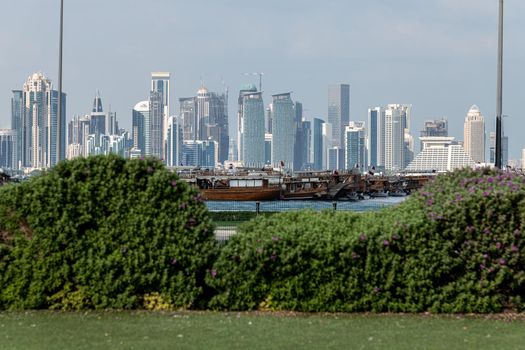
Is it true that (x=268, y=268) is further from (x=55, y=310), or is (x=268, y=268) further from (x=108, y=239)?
(x=55, y=310)

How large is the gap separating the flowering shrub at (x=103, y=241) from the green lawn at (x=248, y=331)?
375 millimetres

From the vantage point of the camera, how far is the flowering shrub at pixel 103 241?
442 inches

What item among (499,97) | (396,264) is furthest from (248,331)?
(499,97)

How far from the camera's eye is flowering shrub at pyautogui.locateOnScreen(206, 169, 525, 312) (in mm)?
11094

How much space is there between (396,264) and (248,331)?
8.19 ft

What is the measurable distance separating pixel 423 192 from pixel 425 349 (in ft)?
11.7

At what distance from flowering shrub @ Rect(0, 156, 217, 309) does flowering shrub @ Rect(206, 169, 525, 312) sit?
1.79 feet

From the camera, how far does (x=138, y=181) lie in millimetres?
11539

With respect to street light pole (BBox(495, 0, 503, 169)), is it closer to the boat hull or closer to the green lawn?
the green lawn

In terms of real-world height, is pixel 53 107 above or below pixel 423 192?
above

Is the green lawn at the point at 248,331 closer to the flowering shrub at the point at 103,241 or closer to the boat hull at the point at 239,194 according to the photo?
the flowering shrub at the point at 103,241

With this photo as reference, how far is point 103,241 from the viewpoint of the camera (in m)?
11.3

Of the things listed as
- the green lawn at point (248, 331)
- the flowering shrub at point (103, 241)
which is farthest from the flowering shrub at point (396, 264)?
the flowering shrub at point (103, 241)

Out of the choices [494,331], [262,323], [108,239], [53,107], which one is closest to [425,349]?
[494,331]
